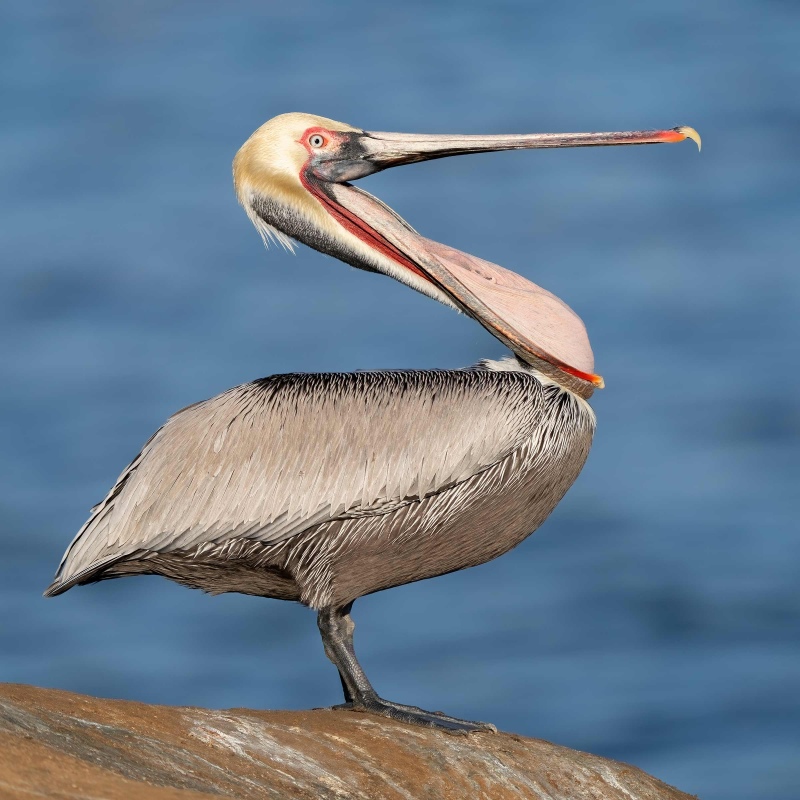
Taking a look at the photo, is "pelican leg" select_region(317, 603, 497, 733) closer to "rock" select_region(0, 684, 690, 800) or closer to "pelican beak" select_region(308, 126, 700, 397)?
"rock" select_region(0, 684, 690, 800)

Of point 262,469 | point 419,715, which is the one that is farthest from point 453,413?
point 419,715

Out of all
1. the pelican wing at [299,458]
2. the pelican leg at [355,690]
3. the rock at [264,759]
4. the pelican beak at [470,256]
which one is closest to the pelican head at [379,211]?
the pelican beak at [470,256]

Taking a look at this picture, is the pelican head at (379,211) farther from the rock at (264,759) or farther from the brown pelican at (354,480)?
the rock at (264,759)

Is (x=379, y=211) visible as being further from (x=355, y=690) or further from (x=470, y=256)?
(x=355, y=690)

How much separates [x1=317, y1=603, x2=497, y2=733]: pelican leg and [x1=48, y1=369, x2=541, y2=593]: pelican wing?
482 mm

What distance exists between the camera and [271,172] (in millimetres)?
7055

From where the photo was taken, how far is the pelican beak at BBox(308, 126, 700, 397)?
6.80 metres

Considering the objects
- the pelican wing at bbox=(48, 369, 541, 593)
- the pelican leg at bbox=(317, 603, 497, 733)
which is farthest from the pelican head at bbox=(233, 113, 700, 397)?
the pelican leg at bbox=(317, 603, 497, 733)

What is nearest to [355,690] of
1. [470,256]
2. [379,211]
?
[470,256]

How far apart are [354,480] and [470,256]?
1.35 m

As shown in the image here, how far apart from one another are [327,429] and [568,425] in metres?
1.02

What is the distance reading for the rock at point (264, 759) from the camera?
14.5 ft

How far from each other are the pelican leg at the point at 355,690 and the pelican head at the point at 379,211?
55.7 inches

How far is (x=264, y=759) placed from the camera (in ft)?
18.1
